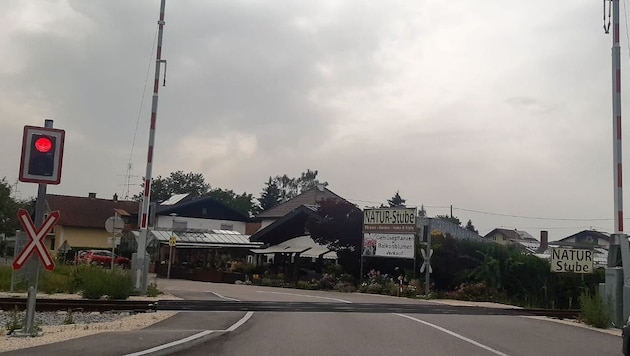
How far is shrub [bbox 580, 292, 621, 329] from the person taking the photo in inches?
699

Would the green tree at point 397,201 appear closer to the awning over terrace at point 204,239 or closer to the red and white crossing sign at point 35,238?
the awning over terrace at point 204,239

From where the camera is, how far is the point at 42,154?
1201cm

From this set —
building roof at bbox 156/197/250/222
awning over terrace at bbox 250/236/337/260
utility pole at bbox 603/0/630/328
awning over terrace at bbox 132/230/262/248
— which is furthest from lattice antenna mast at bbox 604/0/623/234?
building roof at bbox 156/197/250/222

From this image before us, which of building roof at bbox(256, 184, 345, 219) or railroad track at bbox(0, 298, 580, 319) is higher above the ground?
building roof at bbox(256, 184, 345, 219)

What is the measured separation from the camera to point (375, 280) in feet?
117

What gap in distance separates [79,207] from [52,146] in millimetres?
61414

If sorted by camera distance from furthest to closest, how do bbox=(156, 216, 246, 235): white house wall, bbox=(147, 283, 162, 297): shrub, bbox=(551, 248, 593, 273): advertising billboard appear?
bbox=(156, 216, 246, 235): white house wall < bbox=(551, 248, 593, 273): advertising billboard < bbox=(147, 283, 162, 297): shrub

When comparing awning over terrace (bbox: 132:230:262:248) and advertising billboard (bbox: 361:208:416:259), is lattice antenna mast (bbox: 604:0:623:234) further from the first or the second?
awning over terrace (bbox: 132:230:262:248)

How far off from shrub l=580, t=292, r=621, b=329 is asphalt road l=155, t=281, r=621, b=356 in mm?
798

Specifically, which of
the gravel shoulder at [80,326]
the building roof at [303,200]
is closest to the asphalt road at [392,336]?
the gravel shoulder at [80,326]

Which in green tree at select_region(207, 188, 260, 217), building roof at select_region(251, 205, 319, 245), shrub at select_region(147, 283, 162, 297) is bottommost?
shrub at select_region(147, 283, 162, 297)

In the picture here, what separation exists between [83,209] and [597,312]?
199 feet

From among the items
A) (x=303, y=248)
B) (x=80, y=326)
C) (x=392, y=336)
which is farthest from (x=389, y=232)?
(x=80, y=326)

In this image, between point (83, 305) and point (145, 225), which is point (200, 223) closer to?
point (145, 225)
